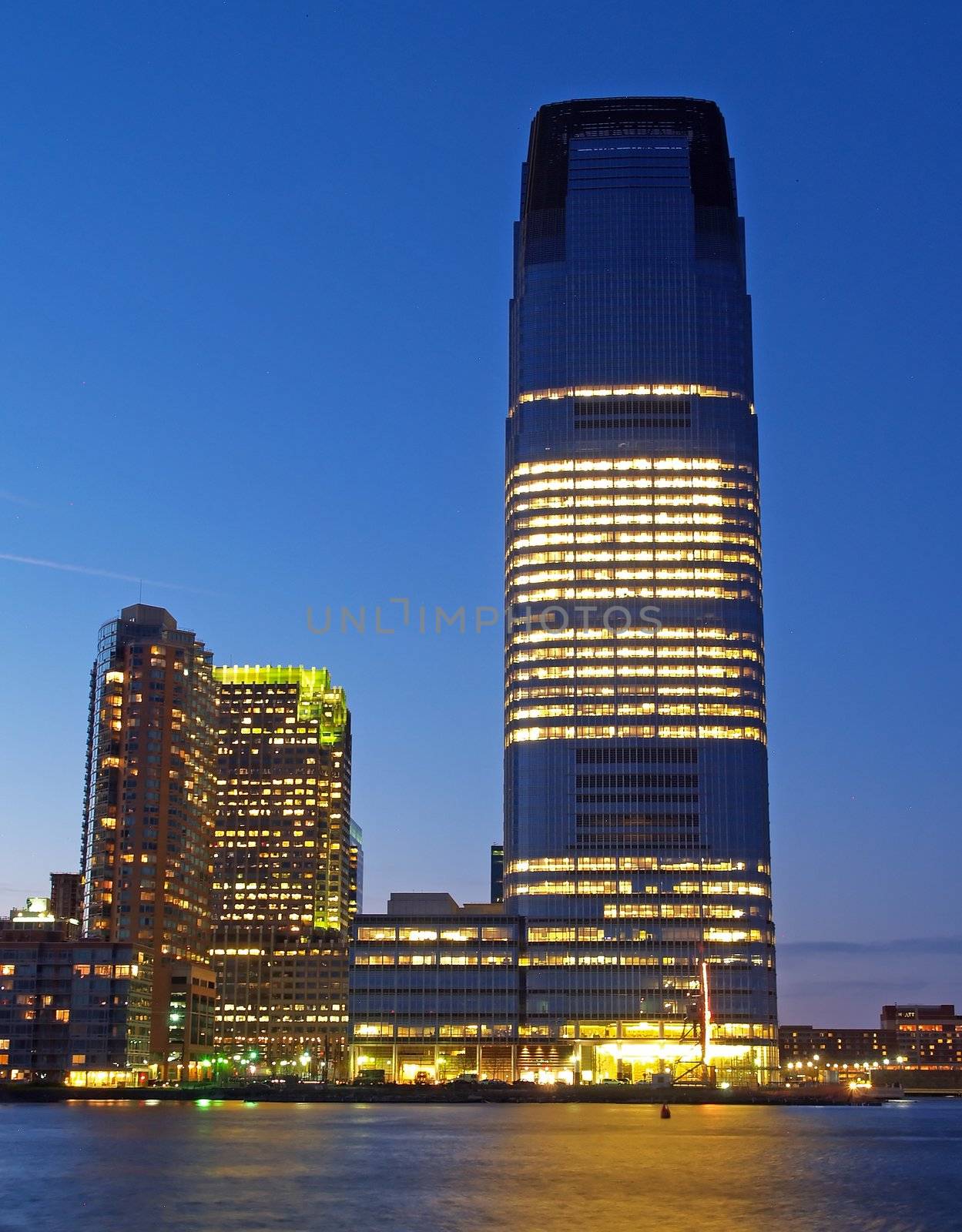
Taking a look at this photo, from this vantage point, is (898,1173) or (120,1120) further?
(120,1120)

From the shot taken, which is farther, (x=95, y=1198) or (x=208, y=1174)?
(x=208, y=1174)

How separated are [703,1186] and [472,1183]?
15.8 metres

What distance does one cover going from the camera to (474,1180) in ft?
378

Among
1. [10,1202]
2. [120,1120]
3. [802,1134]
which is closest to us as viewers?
[10,1202]

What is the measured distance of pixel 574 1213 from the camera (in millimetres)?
95062

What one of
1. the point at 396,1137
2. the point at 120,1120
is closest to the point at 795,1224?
the point at 396,1137

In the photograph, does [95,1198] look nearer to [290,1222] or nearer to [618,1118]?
[290,1222]

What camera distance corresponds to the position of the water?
9388 cm

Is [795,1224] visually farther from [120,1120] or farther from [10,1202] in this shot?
[120,1120]

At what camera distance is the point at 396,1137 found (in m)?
163

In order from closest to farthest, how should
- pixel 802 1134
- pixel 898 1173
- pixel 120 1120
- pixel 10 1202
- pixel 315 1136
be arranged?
1. pixel 10 1202
2. pixel 898 1173
3. pixel 315 1136
4. pixel 802 1134
5. pixel 120 1120

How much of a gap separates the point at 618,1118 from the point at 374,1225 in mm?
109534

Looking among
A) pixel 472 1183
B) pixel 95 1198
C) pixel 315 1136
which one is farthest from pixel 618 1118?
pixel 95 1198

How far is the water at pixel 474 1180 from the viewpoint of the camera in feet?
308
